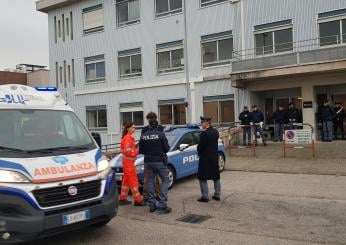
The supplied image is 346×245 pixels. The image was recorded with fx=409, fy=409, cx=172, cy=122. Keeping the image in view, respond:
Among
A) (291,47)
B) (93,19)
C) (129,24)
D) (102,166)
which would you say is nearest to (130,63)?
(129,24)

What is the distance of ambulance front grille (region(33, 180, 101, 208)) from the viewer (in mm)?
5184

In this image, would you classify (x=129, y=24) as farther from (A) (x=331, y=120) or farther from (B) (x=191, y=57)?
(A) (x=331, y=120)

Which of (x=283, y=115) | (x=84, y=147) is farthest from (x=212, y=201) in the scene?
(x=283, y=115)

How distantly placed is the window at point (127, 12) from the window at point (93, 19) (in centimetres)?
153

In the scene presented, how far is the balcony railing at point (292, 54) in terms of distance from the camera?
16.7 meters

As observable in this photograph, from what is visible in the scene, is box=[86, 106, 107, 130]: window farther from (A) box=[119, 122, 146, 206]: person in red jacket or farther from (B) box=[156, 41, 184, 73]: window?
(A) box=[119, 122, 146, 206]: person in red jacket

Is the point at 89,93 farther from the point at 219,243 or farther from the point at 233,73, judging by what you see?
the point at 219,243

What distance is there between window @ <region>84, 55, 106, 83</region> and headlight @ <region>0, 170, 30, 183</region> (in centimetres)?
2216

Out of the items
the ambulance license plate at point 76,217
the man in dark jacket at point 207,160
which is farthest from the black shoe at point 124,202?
the ambulance license plate at point 76,217

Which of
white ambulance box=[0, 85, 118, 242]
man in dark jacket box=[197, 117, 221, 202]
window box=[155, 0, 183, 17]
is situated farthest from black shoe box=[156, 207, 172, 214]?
window box=[155, 0, 183, 17]

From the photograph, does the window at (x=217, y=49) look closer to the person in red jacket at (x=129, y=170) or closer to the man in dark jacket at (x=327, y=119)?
the man in dark jacket at (x=327, y=119)

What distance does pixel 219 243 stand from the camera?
5758 mm

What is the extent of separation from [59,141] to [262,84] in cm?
1484

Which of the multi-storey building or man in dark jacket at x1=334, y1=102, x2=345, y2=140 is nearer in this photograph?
man in dark jacket at x1=334, y1=102, x2=345, y2=140
